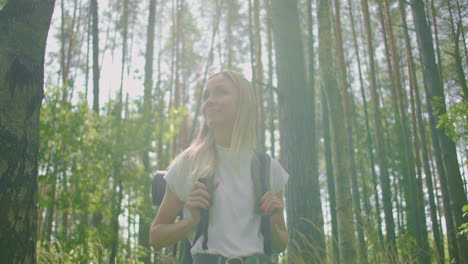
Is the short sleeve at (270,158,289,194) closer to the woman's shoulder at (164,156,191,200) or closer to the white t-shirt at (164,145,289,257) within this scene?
the white t-shirt at (164,145,289,257)

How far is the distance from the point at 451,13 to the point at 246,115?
9.38 m

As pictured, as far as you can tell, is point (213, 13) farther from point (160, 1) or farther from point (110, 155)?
point (110, 155)

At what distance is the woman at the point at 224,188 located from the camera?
1322mm

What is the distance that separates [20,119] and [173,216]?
111 centimetres

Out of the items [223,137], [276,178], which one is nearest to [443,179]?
[276,178]

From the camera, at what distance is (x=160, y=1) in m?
15.8

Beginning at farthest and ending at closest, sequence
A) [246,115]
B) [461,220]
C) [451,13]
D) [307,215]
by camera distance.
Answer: [451,13]
[461,220]
[307,215]
[246,115]

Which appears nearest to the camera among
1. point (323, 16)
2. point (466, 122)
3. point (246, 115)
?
point (246, 115)

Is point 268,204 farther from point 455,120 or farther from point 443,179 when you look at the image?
point 443,179

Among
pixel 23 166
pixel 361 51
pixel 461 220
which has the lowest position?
pixel 461 220

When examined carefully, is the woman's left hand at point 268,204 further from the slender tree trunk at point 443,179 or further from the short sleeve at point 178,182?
the slender tree trunk at point 443,179

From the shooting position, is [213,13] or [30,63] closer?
[30,63]

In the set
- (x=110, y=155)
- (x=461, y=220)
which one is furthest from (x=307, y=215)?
(x=110, y=155)

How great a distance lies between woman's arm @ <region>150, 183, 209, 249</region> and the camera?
128 centimetres
